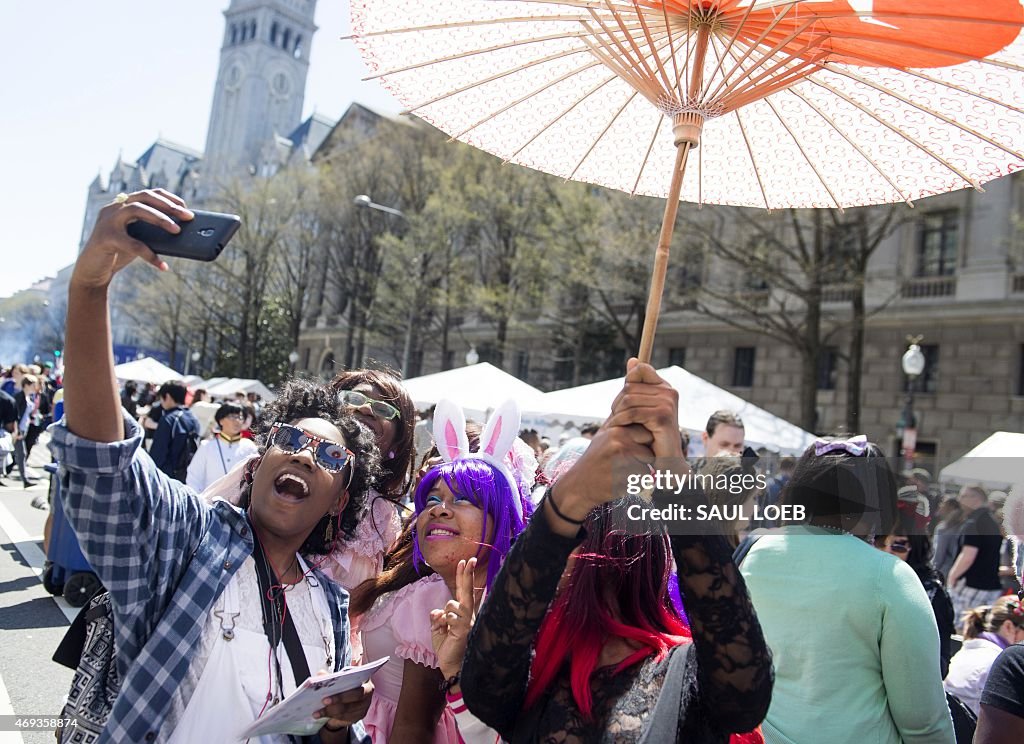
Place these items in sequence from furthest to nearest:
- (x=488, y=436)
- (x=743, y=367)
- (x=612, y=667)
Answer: (x=743, y=367) → (x=488, y=436) → (x=612, y=667)

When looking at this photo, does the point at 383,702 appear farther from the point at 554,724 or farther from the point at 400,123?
the point at 400,123

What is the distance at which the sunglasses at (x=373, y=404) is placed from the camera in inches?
126

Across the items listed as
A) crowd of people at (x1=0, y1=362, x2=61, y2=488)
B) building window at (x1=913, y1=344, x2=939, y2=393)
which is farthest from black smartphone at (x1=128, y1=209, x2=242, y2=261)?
building window at (x1=913, y1=344, x2=939, y2=393)

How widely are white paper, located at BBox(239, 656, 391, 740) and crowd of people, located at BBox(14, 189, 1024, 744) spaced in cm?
5

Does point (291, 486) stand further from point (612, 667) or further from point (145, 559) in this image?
point (612, 667)

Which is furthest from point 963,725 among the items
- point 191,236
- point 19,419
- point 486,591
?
point 19,419

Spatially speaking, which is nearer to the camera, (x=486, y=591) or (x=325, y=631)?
(x=325, y=631)

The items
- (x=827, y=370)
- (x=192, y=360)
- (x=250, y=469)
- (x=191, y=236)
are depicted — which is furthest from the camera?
(x=192, y=360)

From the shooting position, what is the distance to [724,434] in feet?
22.5

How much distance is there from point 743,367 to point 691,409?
54.1 feet

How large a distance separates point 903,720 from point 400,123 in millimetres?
31807

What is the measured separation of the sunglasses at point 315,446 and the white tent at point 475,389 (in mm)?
8811

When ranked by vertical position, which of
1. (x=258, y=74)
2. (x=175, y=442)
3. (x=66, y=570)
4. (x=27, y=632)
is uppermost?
(x=258, y=74)

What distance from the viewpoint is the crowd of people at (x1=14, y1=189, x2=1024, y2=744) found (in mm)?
1567
